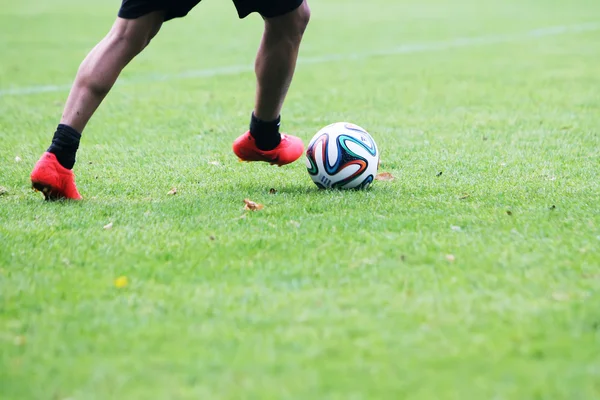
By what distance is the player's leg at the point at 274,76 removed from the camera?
455 cm

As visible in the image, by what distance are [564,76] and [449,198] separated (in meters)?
6.31

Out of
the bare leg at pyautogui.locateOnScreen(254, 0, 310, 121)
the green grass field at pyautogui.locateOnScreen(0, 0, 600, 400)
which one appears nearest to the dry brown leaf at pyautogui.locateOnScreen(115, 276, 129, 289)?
the green grass field at pyautogui.locateOnScreen(0, 0, 600, 400)

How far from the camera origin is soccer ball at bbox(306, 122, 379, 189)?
4703 millimetres

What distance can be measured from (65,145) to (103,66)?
45 centimetres

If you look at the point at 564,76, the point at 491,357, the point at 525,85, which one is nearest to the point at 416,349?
the point at 491,357

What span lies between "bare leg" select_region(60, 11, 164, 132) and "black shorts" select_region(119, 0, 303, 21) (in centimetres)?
3

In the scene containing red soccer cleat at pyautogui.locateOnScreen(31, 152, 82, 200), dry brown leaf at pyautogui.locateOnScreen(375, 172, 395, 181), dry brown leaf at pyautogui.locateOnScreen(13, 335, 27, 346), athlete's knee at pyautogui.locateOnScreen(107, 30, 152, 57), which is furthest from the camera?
dry brown leaf at pyautogui.locateOnScreen(375, 172, 395, 181)

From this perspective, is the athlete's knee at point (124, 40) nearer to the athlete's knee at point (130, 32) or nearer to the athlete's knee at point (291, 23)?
the athlete's knee at point (130, 32)

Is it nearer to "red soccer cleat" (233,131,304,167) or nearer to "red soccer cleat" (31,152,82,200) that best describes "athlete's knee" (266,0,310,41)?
"red soccer cleat" (233,131,304,167)

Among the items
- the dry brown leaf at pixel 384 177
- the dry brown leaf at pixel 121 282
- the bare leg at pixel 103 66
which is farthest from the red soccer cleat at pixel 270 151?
→ the dry brown leaf at pixel 121 282

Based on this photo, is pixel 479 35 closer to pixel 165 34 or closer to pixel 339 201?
pixel 165 34

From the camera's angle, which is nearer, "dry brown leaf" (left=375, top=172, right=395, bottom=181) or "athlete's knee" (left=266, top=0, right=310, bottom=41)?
"athlete's knee" (left=266, top=0, right=310, bottom=41)

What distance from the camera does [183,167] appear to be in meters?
5.60

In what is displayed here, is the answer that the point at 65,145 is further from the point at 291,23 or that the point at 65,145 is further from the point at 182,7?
the point at 291,23
